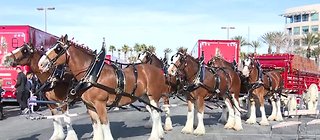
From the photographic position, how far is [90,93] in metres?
8.48

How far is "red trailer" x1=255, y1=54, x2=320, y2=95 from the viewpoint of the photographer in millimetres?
16297

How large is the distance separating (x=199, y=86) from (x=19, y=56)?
14.1 feet

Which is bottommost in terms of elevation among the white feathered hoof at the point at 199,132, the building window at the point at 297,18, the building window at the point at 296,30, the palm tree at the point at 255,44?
the white feathered hoof at the point at 199,132

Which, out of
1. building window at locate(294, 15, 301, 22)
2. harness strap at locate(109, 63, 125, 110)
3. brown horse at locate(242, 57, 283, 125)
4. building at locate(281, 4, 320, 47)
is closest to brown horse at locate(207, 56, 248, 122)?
brown horse at locate(242, 57, 283, 125)

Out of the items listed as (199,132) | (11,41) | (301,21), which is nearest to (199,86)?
(199,132)

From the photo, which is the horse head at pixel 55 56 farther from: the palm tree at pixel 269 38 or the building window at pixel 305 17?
the building window at pixel 305 17

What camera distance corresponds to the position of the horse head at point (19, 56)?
10078mm

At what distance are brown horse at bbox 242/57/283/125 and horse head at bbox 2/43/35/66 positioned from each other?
6.36 meters

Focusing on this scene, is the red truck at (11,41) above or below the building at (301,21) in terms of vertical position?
below

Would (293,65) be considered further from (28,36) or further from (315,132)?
(28,36)

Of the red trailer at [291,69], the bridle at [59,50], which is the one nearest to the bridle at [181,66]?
the bridle at [59,50]

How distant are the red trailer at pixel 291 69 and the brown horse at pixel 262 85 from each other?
3.59ft

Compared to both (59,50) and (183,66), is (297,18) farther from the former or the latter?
(59,50)

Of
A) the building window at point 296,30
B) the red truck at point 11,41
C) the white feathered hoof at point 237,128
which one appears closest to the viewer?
the white feathered hoof at point 237,128
